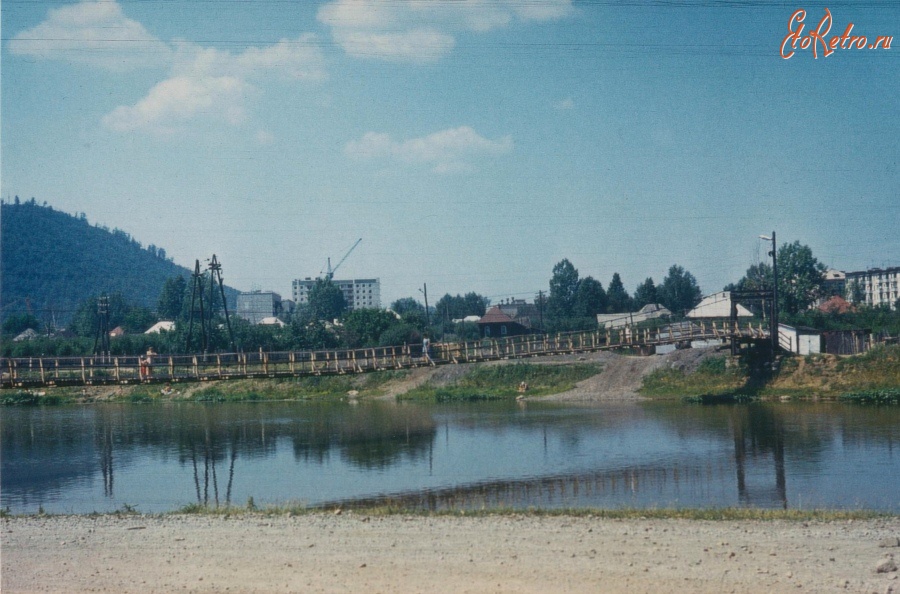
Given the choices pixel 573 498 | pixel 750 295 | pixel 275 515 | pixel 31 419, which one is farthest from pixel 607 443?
pixel 31 419

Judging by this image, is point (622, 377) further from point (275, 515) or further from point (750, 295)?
point (275, 515)

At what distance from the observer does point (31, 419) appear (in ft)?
155

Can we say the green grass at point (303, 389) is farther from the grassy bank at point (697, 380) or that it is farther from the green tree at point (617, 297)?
the green tree at point (617, 297)

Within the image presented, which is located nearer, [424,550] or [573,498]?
[424,550]

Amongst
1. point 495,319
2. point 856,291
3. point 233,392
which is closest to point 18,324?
point 495,319

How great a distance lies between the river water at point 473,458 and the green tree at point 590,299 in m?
61.0

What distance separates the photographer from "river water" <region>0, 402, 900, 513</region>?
22.1m

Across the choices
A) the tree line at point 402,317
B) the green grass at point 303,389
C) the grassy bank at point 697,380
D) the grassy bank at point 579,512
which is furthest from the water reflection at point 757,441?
the green grass at point 303,389

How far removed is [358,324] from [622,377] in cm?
→ 2861

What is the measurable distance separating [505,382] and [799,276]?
45.7 metres

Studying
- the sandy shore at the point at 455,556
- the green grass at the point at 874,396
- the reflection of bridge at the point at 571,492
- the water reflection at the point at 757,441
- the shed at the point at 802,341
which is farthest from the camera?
the shed at the point at 802,341

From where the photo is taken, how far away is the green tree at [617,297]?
110 meters

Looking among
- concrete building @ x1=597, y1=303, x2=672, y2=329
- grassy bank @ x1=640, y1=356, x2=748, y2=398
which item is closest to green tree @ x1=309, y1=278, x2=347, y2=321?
concrete building @ x1=597, y1=303, x2=672, y2=329

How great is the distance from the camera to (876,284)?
155 metres
